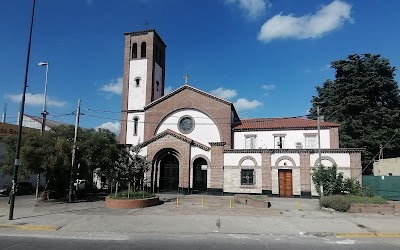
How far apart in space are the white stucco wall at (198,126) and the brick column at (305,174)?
9.02m

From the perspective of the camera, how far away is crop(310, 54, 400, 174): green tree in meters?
44.3

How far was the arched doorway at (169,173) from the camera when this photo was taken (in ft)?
111

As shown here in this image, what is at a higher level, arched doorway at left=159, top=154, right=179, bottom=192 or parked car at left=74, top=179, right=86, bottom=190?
arched doorway at left=159, top=154, right=179, bottom=192

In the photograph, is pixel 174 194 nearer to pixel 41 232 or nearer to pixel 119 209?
pixel 119 209

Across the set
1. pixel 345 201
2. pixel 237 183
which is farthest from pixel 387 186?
pixel 237 183

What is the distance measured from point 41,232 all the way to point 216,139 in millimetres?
23556

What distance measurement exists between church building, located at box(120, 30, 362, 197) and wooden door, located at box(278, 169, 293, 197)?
94 mm

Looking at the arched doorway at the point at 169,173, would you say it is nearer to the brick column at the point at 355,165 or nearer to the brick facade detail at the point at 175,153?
the brick facade detail at the point at 175,153

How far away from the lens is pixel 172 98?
122 feet

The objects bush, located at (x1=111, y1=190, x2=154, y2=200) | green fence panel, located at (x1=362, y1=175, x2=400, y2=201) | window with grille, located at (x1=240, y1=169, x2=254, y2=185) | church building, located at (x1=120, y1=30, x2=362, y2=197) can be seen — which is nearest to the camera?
bush, located at (x1=111, y1=190, x2=154, y2=200)

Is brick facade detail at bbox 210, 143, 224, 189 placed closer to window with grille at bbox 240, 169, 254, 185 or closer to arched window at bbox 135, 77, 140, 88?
window with grille at bbox 240, 169, 254, 185

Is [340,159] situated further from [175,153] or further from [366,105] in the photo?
[366,105]

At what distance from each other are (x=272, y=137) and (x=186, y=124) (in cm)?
977

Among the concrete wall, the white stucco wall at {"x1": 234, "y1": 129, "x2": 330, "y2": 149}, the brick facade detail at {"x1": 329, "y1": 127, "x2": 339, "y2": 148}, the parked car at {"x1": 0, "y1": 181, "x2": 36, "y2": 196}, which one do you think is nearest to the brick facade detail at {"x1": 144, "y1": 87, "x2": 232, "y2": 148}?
the white stucco wall at {"x1": 234, "y1": 129, "x2": 330, "y2": 149}
